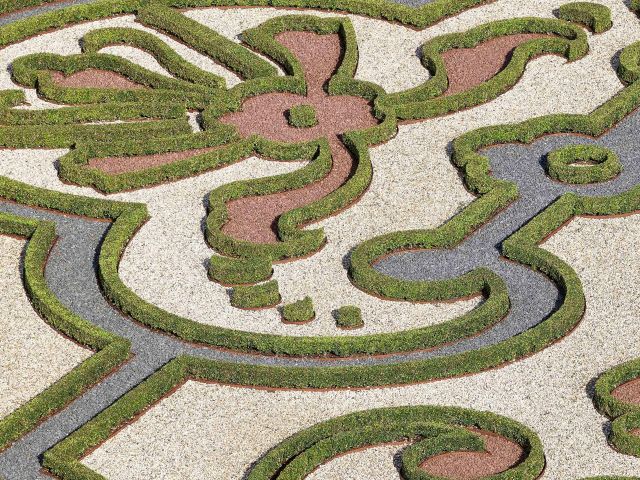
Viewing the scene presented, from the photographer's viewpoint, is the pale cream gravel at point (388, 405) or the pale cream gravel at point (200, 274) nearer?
the pale cream gravel at point (388, 405)

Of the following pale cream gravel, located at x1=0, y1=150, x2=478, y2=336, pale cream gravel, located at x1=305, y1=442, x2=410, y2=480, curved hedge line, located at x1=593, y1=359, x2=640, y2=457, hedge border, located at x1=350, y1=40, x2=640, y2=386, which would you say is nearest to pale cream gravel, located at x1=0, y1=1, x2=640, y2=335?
pale cream gravel, located at x1=0, y1=150, x2=478, y2=336

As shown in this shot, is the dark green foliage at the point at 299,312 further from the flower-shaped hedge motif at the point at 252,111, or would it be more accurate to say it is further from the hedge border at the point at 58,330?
the hedge border at the point at 58,330

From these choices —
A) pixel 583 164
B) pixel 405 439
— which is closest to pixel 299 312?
pixel 405 439

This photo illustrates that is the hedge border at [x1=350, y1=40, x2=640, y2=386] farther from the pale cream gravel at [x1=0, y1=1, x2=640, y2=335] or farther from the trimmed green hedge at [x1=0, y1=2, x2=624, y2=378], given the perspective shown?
the pale cream gravel at [x1=0, y1=1, x2=640, y2=335]

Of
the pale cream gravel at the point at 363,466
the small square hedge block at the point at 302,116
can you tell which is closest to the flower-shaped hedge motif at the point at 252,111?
the small square hedge block at the point at 302,116

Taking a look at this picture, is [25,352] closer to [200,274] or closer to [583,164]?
[200,274]

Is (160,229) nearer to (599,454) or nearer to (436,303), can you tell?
(436,303)
